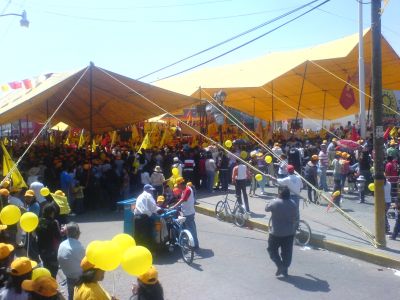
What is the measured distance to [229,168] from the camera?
1658 cm

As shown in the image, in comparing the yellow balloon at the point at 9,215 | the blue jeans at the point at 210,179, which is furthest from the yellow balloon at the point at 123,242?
the blue jeans at the point at 210,179

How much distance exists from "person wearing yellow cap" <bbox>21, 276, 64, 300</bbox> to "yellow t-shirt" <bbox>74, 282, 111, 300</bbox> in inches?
8.1

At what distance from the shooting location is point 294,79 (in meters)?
23.5

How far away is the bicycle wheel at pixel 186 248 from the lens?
27.8ft

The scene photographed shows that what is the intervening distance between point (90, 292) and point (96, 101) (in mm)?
15987

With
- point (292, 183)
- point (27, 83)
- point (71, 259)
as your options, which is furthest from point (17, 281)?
point (27, 83)

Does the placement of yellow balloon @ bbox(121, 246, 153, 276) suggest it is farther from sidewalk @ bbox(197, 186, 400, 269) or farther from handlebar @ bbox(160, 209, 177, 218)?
sidewalk @ bbox(197, 186, 400, 269)

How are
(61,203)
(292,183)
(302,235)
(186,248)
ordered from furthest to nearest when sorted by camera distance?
(292,183)
(302,235)
(186,248)
(61,203)

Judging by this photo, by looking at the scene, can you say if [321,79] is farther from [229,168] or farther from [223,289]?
[223,289]

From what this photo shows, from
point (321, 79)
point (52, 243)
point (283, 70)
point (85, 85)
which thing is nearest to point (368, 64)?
point (321, 79)

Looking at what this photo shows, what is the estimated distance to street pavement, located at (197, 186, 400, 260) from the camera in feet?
30.4

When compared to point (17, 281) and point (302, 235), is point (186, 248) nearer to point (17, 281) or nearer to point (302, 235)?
point (302, 235)

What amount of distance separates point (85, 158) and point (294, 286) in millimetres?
9653

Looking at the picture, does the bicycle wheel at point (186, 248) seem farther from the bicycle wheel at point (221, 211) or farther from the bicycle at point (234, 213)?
the bicycle wheel at point (221, 211)
